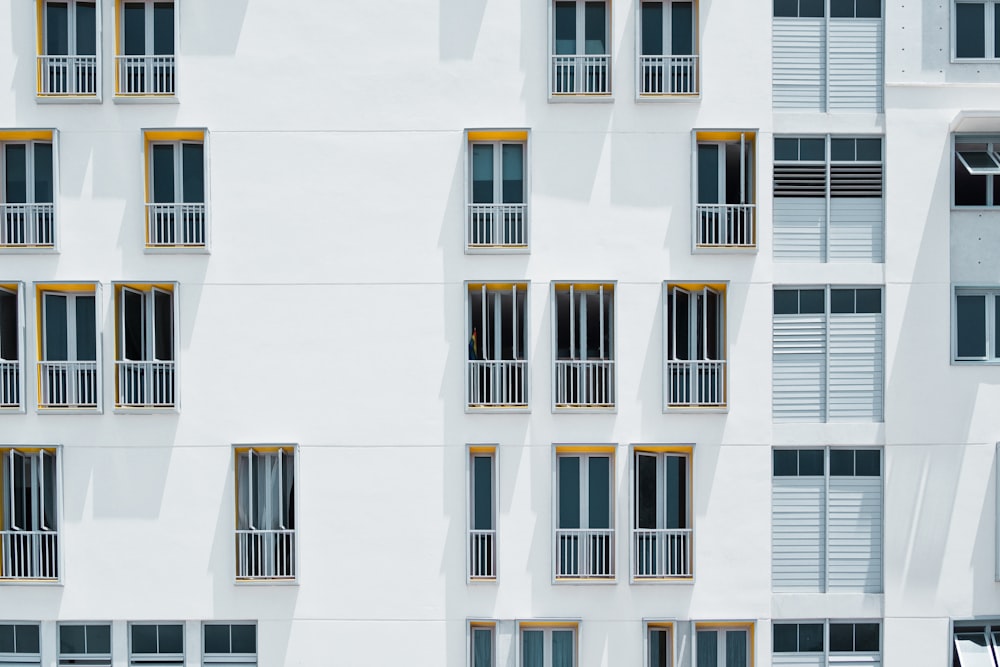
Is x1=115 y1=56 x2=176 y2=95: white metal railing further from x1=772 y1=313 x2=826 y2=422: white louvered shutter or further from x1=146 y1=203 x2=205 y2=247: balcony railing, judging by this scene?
x1=772 y1=313 x2=826 y2=422: white louvered shutter

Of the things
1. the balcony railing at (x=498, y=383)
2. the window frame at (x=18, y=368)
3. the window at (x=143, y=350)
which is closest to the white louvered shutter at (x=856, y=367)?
the balcony railing at (x=498, y=383)

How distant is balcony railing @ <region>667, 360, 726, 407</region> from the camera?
13.3 m

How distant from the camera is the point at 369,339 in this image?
13289 millimetres

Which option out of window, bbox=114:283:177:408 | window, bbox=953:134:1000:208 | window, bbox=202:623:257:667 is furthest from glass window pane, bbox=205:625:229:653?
window, bbox=953:134:1000:208

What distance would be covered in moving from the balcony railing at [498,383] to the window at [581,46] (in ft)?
16.2

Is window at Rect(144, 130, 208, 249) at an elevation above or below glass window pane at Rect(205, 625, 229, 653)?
above

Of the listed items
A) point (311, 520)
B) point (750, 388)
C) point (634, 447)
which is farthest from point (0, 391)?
point (750, 388)

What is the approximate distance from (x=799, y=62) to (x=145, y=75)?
1173 centimetres

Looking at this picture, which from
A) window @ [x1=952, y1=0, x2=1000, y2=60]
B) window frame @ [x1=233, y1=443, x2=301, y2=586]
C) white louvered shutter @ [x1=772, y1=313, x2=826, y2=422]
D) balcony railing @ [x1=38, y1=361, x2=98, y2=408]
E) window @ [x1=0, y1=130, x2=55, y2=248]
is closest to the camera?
window frame @ [x1=233, y1=443, x2=301, y2=586]

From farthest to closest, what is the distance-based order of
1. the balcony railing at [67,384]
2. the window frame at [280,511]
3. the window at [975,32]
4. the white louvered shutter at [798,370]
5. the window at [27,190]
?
the window at [975,32]
the white louvered shutter at [798,370]
the window at [27,190]
the balcony railing at [67,384]
the window frame at [280,511]

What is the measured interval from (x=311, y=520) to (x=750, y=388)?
26.7 feet

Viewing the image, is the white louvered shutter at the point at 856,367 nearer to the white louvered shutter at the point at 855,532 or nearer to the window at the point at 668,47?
the white louvered shutter at the point at 855,532

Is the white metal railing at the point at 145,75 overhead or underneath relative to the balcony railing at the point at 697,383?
overhead

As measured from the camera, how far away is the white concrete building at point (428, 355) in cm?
1321
